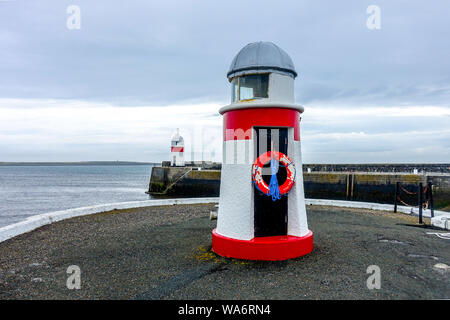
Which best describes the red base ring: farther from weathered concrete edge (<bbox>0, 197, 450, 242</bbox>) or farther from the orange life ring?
weathered concrete edge (<bbox>0, 197, 450, 242</bbox>)

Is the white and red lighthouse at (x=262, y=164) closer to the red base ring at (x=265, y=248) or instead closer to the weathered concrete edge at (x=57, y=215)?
→ the red base ring at (x=265, y=248)

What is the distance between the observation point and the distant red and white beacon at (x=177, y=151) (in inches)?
1693

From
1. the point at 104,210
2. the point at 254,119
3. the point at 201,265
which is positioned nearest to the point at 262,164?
the point at 254,119

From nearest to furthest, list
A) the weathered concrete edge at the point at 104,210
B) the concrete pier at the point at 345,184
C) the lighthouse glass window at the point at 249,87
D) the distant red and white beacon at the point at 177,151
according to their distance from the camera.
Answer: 1. the lighthouse glass window at the point at 249,87
2. the weathered concrete edge at the point at 104,210
3. the concrete pier at the point at 345,184
4. the distant red and white beacon at the point at 177,151

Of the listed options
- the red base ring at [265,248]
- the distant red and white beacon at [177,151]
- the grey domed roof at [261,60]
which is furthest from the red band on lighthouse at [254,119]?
the distant red and white beacon at [177,151]

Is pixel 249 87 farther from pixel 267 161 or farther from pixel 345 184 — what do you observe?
pixel 345 184

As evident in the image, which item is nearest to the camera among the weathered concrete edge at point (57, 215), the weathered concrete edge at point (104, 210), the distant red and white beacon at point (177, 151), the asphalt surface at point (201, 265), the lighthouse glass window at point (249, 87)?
the asphalt surface at point (201, 265)

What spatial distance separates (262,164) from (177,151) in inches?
1519

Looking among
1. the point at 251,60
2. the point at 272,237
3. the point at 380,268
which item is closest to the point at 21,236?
the point at 272,237

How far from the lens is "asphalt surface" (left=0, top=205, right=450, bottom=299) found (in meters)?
4.66

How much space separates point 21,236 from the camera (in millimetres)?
8039

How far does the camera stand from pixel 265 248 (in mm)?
6039
